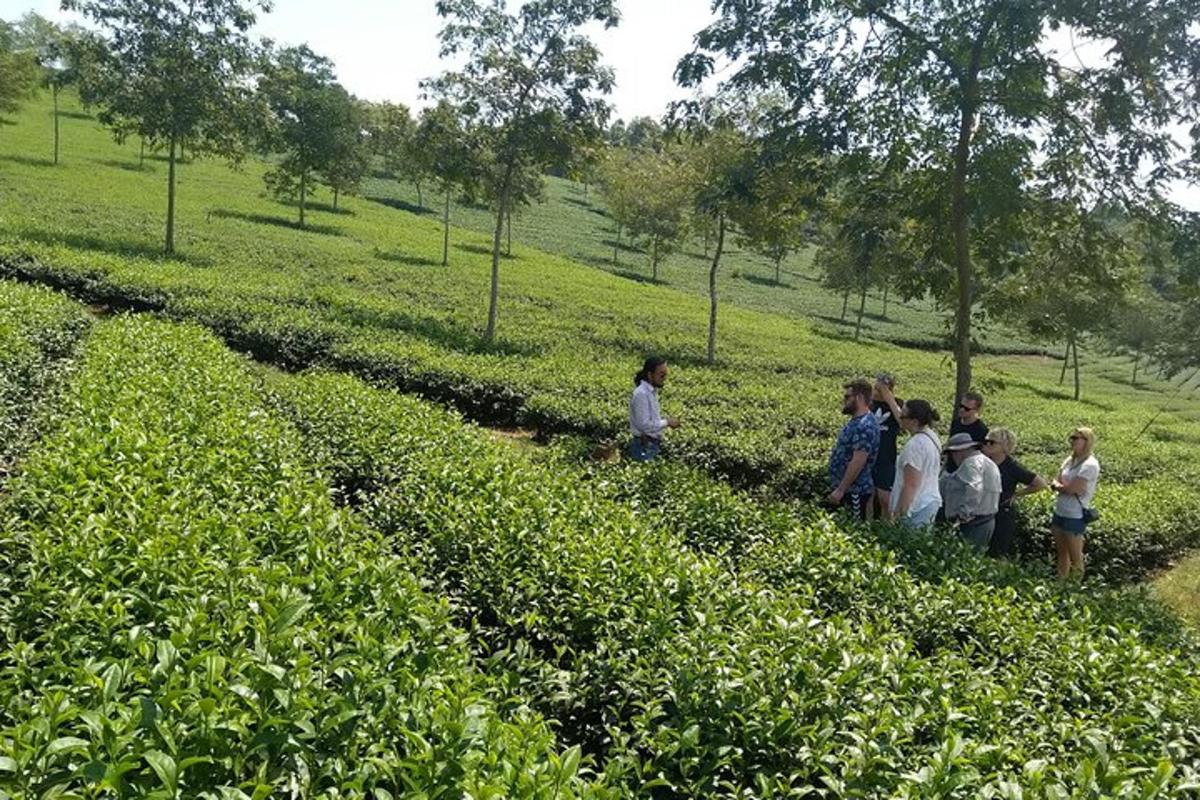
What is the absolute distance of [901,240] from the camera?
10.3m

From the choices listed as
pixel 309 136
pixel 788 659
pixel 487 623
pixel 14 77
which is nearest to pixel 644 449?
pixel 487 623

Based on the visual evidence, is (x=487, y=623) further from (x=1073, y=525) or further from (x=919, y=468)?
(x=1073, y=525)

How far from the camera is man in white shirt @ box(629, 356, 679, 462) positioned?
343 inches

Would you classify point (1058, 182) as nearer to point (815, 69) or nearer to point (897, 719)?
point (815, 69)

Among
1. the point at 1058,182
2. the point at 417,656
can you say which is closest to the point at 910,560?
the point at 417,656

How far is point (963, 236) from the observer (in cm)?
866

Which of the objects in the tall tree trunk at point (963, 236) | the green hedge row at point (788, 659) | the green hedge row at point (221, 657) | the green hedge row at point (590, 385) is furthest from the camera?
the green hedge row at point (590, 385)

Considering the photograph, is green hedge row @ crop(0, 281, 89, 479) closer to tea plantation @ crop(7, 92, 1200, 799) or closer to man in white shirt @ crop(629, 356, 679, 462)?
tea plantation @ crop(7, 92, 1200, 799)

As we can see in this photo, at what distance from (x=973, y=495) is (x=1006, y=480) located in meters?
0.82

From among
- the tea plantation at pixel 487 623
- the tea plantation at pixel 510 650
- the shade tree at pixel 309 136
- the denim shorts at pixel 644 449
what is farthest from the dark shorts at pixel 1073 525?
the shade tree at pixel 309 136

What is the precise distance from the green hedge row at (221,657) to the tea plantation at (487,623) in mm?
14

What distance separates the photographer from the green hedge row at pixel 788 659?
3039 millimetres

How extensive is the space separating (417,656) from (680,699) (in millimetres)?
1106

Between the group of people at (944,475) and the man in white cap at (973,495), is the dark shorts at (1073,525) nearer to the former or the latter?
the group of people at (944,475)
